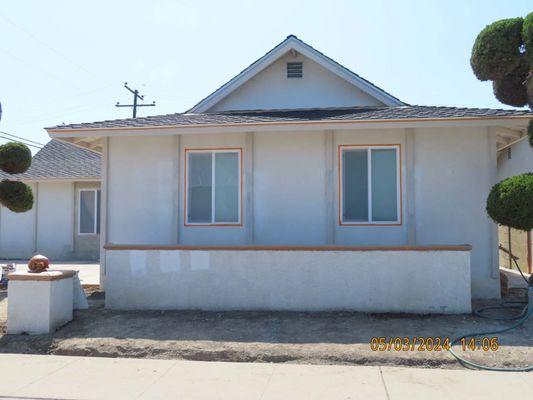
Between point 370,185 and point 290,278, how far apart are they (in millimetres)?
2941

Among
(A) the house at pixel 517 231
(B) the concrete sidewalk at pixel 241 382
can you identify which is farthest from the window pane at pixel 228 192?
(A) the house at pixel 517 231

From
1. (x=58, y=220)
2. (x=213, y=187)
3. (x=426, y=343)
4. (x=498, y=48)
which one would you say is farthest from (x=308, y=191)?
(x=58, y=220)

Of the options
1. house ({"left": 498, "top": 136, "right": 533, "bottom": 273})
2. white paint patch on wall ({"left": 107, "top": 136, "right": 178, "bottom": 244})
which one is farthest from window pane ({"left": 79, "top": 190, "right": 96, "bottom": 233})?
house ({"left": 498, "top": 136, "right": 533, "bottom": 273})

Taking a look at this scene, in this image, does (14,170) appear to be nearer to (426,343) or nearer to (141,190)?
(141,190)

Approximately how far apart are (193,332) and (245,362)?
1.35 m

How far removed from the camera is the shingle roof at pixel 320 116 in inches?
396

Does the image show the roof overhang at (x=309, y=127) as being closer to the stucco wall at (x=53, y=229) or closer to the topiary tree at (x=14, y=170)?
the topiary tree at (x=14, y=170)

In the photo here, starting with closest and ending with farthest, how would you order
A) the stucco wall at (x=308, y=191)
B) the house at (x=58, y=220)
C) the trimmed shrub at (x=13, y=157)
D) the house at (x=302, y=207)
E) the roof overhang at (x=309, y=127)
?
the house at (x=302, y=207)
the roof overhang at (x=309, y=127)
the stucco wall at (x=308, y=191)
the trimmed shrub at (x=13, y=157)
the house at (x=58, y=220)

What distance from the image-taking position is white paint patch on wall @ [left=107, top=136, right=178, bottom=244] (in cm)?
1130

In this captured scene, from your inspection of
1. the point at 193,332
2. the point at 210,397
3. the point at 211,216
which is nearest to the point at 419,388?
the point at 210,397

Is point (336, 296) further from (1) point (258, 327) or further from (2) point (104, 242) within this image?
(2) point (104, 242)

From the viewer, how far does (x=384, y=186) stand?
35.0 feet

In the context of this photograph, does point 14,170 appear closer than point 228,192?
No

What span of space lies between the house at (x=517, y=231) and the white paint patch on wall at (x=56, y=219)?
15.5 m
